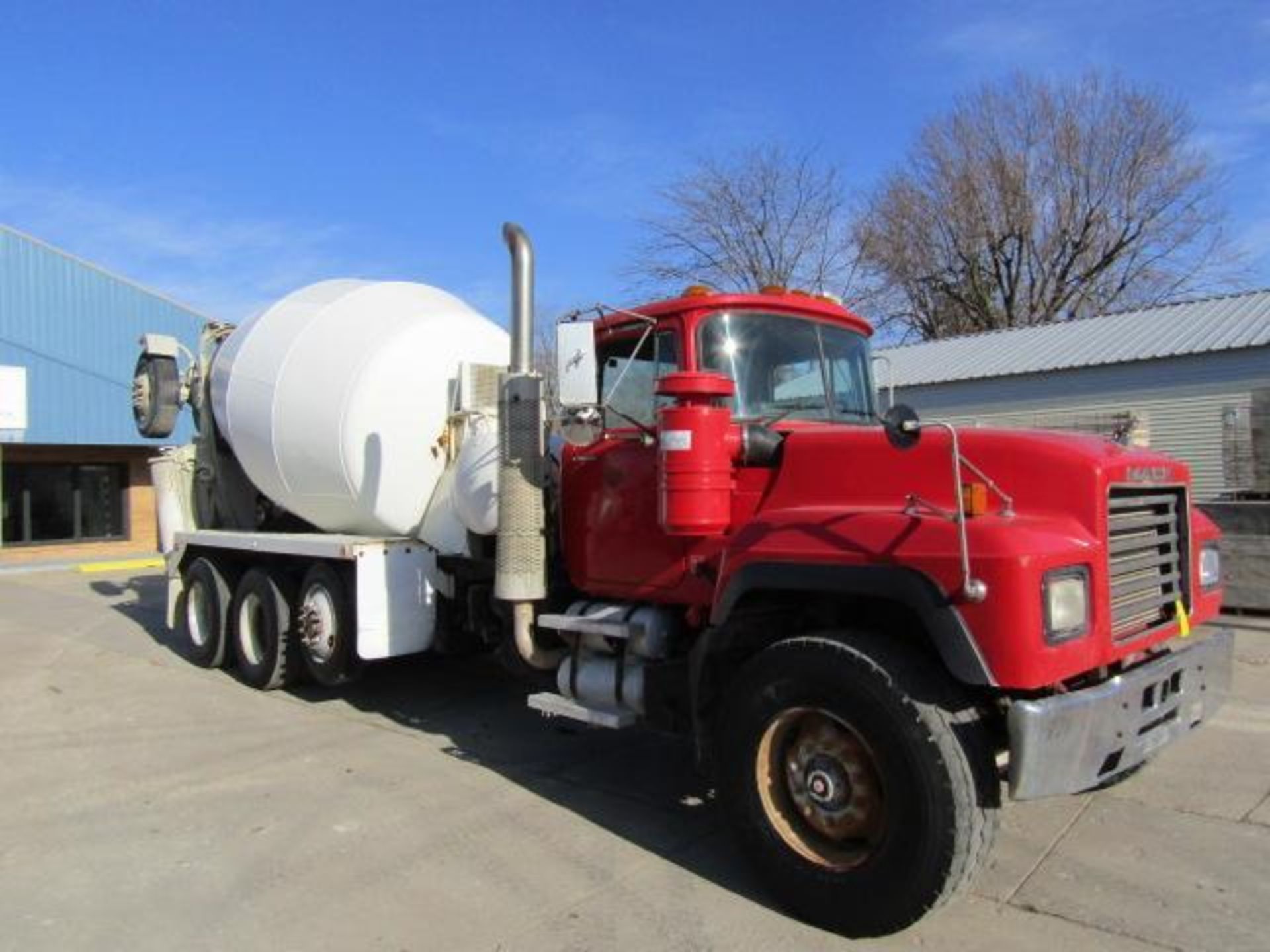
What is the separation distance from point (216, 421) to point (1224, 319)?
19.0m

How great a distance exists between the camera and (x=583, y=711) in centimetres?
498

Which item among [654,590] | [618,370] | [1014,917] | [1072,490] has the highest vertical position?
[618,370]

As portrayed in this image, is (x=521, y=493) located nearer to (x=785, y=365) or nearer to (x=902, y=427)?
(x=785, y=365)

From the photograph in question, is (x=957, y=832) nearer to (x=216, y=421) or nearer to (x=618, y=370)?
(x=618, y=370)

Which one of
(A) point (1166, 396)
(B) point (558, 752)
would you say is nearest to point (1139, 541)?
(B) point (558, 752)

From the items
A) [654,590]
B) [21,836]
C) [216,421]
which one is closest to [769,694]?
[654,590]

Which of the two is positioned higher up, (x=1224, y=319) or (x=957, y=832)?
(x=1224, y=319)

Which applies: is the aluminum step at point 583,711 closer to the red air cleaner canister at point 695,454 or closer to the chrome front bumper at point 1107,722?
the red air cleaner canister at point 695,454

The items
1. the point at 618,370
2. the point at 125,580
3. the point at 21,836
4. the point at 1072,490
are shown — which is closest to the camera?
the point at 1072,490

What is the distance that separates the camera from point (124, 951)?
3742 mm

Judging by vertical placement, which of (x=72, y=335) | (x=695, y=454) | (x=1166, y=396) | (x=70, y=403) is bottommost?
(x=695, y=454)

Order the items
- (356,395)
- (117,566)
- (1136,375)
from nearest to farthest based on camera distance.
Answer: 1. (356,395)
2. (1136,375)
3. (117,566)

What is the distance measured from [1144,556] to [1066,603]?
30.7 inches

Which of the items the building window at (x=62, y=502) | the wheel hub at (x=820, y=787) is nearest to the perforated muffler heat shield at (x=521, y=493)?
the wheel hub at (x=820, y=787)
